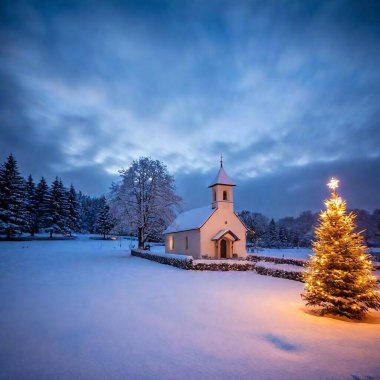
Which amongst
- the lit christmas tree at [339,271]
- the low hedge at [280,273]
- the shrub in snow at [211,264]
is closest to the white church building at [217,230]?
the shrub in snow at [211,264]

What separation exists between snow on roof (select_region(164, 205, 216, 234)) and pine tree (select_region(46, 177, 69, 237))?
37.0 m

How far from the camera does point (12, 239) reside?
166ft

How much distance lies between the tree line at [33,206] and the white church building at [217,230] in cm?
1507

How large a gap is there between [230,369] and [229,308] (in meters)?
5.15

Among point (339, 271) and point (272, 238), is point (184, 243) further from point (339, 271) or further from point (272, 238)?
point (272, 238)

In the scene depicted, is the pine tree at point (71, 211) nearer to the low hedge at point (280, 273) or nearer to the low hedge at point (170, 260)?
the low hedge at point (170, 260)

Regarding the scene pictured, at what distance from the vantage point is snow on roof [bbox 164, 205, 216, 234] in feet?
96.7

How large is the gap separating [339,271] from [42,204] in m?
66.1

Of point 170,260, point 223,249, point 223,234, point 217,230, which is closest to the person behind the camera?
point 170,260

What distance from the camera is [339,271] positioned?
9781 mm

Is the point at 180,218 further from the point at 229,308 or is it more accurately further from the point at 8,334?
the point at 8,334

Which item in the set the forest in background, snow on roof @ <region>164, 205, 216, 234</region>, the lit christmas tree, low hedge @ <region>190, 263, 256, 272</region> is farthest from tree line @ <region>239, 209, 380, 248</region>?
the lit christmas tree

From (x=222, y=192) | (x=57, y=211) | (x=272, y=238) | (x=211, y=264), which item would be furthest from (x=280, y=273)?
(x=272, y=238)

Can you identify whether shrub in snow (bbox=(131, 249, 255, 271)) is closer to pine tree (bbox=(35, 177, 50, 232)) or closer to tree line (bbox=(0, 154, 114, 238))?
tree line (bbox=(0, 154, 114, 238))
